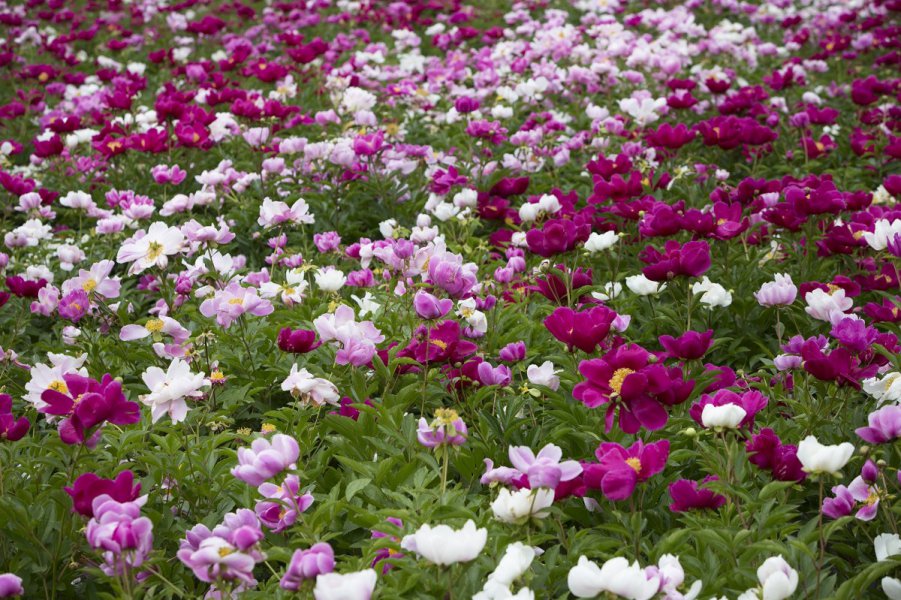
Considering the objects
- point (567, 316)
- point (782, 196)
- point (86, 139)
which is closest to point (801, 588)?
point (567, 316)

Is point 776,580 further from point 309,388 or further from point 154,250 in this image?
point 154,250

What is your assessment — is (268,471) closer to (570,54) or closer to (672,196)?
(672,196)

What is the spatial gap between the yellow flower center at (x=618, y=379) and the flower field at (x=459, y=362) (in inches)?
0.7

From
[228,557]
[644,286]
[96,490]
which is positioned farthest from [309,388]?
[644,286]

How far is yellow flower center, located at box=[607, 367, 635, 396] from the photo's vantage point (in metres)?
2.26

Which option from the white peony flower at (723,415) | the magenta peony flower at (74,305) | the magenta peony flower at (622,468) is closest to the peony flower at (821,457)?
the white peony flower at (723,415)

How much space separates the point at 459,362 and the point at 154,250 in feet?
4.38

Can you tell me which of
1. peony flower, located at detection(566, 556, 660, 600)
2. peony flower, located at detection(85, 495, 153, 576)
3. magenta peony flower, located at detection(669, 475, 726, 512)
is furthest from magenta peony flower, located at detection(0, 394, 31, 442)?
magenta peony flower, located at detection(669, 475, 726, 512)

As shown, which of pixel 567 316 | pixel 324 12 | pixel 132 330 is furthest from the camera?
pixel 324 12

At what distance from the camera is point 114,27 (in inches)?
458

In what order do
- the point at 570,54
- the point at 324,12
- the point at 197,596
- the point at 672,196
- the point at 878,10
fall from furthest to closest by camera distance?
the point at 324,12 → the point at 878,10 → the point at 570,54 → the point at 672,196 → the point at 197,596

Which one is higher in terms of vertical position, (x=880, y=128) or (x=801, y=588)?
(x=801, y=588)

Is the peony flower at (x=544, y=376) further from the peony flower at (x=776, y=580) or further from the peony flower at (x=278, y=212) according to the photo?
the peony flower at (x=278, y=212)

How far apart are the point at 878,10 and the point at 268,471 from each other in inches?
425
